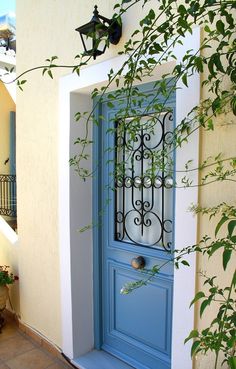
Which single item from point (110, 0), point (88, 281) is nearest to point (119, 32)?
point (110, 0)

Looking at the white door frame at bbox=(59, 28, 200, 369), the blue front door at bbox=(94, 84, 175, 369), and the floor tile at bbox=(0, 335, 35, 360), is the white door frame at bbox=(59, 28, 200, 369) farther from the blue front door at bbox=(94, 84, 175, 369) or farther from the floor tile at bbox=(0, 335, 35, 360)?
the floor tile at bbox=(0, 335, 35, 360)

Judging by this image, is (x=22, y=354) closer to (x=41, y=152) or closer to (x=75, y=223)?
(x=75, y=223)

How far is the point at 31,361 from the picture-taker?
257 centimetres

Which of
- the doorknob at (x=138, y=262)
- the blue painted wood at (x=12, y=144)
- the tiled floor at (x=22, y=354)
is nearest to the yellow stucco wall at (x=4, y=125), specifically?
the blue painted wood at (x=12, y=144)

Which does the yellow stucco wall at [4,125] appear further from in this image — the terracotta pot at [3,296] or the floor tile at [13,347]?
the floor tile at [13,347]

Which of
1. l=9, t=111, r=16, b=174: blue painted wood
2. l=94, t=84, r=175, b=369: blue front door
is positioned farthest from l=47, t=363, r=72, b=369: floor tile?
l=9, t=111, r=16, b=174: blue painted wood

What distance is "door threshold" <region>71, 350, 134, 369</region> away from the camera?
2.42 meters

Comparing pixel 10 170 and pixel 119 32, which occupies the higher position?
pixel 119 32

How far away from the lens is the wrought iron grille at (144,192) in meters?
2.10

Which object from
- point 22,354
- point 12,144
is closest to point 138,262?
point 22,354

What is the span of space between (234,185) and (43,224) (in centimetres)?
179

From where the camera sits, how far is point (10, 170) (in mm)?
6426

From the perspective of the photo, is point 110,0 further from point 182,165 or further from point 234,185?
point 234,185

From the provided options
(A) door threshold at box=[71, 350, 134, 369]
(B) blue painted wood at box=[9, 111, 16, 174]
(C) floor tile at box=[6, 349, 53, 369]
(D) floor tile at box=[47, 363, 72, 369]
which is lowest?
(D) floor tile at box=[47, 363, 72, 369]
